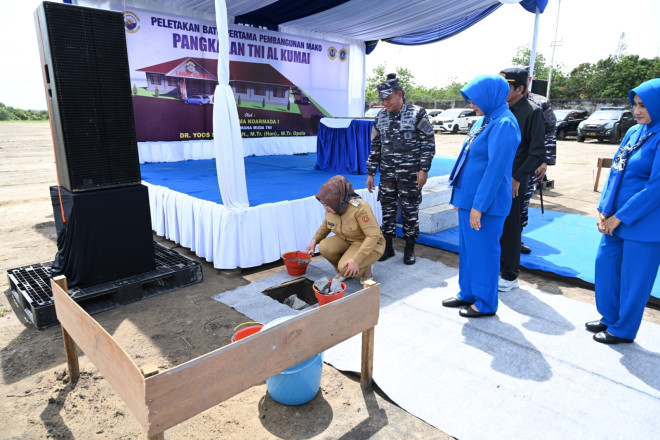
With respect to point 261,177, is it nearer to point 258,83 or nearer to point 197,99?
point 197,99

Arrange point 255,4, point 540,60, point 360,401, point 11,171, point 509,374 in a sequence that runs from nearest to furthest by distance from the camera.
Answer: point 360,401 → point 509,374 → point 255,4 → point 11,171 → point 540,60

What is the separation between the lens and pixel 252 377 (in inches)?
62.0

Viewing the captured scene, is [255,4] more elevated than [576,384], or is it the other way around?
[255,4]

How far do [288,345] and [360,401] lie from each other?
0.68m

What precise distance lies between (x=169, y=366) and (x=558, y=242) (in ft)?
13.1

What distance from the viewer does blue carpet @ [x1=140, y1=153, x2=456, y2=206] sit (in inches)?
171

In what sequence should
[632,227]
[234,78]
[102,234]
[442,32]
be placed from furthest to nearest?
1. [442,32]
2. [234,78]
3. [102,234]
4. [632,227]

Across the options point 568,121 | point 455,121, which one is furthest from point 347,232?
point 455,121

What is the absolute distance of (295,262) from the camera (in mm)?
3652

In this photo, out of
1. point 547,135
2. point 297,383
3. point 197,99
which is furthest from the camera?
point 197,99

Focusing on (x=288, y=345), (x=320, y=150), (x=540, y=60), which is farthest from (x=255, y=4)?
(x=540, y=60)

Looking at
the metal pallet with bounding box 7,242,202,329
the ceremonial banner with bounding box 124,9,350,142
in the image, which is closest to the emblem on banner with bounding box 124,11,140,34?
the ceremonial banner with bounding box 124,9,350,142

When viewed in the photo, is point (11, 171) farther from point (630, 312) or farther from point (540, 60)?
point (540, 60)

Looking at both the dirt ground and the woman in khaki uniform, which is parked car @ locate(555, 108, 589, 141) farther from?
the woman in khaki uniform
